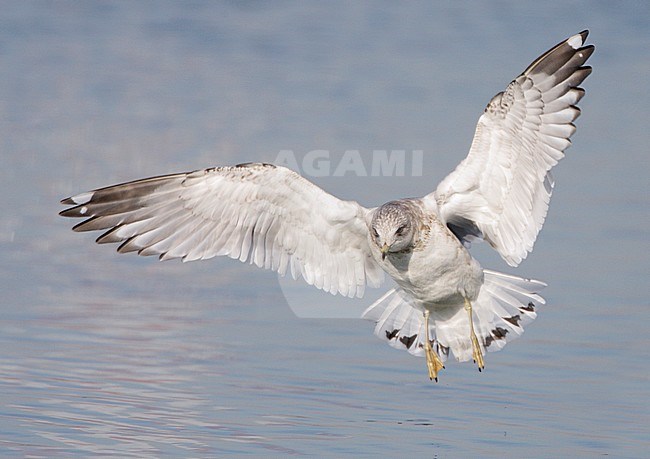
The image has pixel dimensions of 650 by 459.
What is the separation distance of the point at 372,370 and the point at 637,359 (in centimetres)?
165

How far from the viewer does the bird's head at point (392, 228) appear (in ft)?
24.8

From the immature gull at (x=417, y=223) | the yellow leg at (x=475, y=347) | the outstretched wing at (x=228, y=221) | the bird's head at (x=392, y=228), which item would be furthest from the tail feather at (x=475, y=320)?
the bird's head at (x=392, y=228)

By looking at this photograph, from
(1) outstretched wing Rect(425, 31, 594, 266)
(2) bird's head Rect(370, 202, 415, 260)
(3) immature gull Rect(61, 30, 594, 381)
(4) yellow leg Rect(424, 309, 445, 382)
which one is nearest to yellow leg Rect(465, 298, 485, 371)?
(3) immature gull Rect(61, 30, 594, 381)

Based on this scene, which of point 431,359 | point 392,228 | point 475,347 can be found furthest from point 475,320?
point 392,228

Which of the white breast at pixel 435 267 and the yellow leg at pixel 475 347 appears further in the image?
the yellow leg at pixel 475 347

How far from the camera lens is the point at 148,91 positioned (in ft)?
48.5

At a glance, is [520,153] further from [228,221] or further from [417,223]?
[228,221]

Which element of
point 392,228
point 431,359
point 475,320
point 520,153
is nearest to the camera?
point 392,228

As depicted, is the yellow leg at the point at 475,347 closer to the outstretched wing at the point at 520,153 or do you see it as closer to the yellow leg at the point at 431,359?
the yellow leg at the point at 431,359

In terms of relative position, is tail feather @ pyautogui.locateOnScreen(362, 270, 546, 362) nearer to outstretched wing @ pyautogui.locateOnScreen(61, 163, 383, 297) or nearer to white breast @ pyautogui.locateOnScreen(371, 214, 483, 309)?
white breast @ pyautogui.locateOnScreen(371, 214, 483, 309)

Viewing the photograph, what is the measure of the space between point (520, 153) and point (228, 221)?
5.78 feet

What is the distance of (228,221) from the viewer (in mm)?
8172

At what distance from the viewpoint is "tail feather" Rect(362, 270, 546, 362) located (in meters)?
8.22

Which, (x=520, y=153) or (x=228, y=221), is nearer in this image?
(x=520, y=153)
